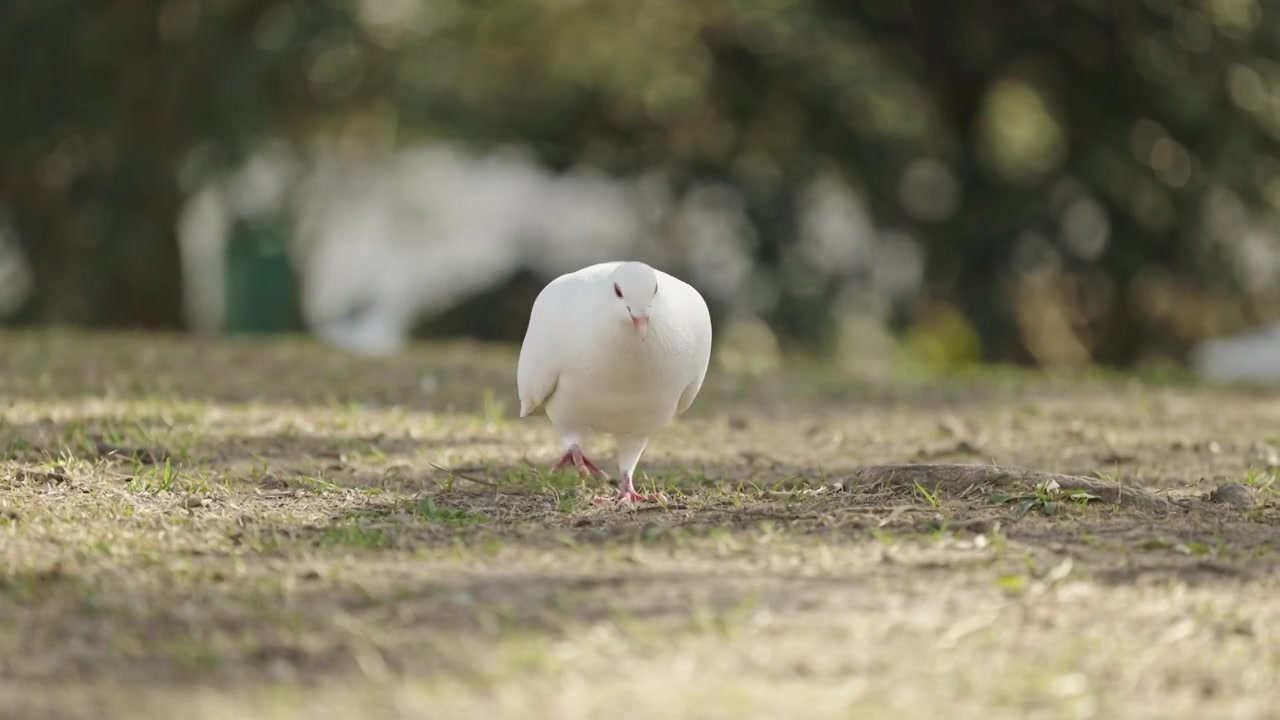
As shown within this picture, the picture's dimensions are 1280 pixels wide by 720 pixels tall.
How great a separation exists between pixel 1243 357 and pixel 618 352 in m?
8.99

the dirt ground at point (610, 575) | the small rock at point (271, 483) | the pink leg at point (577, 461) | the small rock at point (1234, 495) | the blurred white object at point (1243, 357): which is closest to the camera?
the dirt ground at point (610, 575)

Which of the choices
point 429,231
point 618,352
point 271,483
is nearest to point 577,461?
point 618,352

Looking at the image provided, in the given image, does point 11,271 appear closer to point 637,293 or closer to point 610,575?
point 637,293

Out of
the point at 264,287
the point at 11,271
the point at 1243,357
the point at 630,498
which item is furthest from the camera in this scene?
the point at 264,287

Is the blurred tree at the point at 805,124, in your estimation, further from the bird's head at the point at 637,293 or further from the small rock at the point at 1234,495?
the small rock at the point at 1234,495

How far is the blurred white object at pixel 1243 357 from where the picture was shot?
12195 mm

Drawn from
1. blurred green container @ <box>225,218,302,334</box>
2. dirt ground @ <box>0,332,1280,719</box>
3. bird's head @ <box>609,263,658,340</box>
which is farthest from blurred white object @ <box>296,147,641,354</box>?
bird's head @ <box>609,263,658,340</box>

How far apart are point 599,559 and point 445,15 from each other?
12037 mm

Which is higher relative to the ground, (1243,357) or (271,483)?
(271,483)

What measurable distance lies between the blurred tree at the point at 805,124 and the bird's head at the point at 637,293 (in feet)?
27.2

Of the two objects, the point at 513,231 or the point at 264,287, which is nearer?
the point at 264,287

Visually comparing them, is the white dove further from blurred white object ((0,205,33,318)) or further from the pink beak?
blurred white object ((0,205,33,318))

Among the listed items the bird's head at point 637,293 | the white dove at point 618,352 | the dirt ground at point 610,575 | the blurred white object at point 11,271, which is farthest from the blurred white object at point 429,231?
the bird's head at point 637,293

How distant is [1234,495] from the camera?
5.12m
